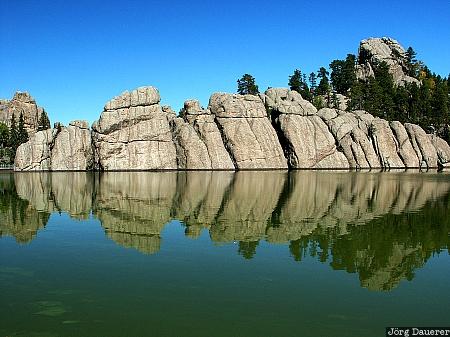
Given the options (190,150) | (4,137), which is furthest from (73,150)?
(4,137)

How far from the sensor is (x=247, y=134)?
94500 mm

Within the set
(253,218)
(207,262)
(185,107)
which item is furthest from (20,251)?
(185,107)

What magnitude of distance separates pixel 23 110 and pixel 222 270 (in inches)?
5707

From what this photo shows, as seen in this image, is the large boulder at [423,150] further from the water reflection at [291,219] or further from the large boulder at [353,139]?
the water reflection at [291,219]

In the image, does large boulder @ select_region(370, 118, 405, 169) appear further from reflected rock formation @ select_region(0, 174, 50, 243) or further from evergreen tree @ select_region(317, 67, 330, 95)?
reflected rock formation @ select_region(0, 174, 50, 243)

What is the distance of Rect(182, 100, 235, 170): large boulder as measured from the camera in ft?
305

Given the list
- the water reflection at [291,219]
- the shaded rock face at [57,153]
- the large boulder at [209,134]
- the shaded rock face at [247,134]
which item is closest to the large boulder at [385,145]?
the shaded rock face at [247,134]

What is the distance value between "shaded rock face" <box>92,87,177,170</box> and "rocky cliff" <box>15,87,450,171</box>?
200mm

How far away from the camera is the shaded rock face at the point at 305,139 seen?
9562 cm

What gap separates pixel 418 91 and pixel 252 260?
113m

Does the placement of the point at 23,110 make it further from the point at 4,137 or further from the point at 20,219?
the point at 20,219

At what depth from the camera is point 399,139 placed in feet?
339

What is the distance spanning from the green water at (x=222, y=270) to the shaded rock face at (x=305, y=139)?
6473cm

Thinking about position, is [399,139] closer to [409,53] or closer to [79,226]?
[409,53]
